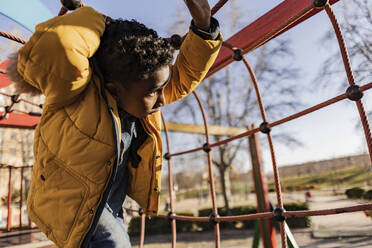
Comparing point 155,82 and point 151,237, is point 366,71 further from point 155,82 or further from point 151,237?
point 151,237

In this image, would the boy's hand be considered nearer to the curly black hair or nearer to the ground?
the curly black hair

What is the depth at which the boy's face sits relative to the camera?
79 centimetres

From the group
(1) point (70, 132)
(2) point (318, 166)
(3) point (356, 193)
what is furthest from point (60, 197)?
(2) point (318, 166)

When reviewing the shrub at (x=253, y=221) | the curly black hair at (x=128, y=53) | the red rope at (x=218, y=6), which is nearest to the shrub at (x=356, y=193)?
the shrub at (x=253, y=221)

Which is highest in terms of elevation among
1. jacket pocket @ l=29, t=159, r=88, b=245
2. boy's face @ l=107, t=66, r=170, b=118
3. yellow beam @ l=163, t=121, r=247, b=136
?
yellow beam @ l=163, t=121, r=247, b=136

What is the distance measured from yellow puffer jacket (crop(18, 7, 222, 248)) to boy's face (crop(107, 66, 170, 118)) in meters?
0.04

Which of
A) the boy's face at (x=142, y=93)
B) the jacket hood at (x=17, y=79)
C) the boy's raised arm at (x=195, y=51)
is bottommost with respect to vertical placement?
the boy's face at (x=142, y=93)

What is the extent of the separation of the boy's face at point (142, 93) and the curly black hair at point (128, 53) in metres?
0.02

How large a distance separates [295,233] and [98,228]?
7.80 meters

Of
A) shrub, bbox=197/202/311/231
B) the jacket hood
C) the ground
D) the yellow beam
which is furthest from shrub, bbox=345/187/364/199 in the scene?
the jacket hood

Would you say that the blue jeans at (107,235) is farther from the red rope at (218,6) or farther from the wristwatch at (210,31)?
the red rope at (218,6)

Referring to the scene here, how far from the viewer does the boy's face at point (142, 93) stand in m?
0.79

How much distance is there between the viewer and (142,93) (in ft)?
2.64

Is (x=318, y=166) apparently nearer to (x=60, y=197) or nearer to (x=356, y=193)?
(x=356, y=193)
